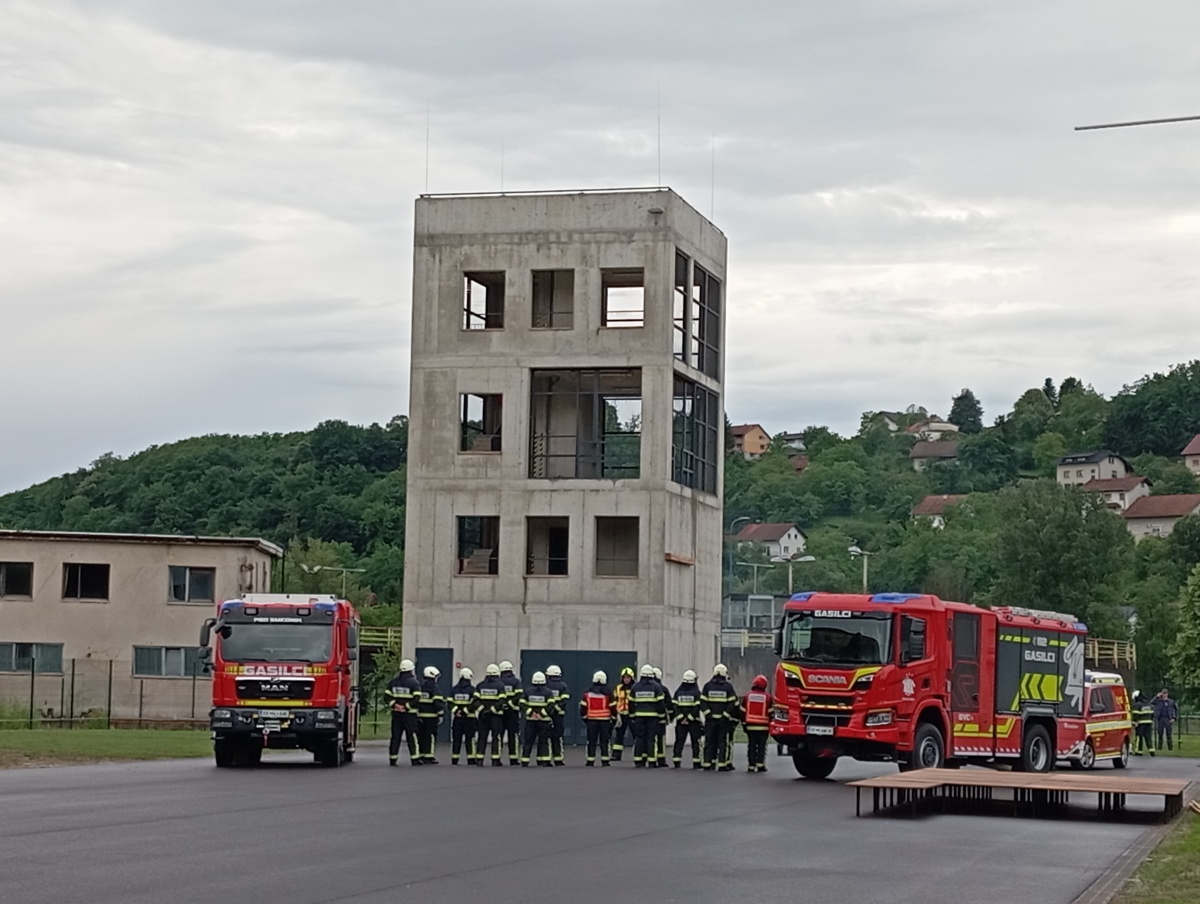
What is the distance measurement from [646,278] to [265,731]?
822 inches

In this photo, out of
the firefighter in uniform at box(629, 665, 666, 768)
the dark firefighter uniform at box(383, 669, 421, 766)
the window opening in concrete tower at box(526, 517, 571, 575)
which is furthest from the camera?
the window opening in concrete tower at box(526, 517, 571, 575)

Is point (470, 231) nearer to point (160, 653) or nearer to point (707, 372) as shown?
point (707, 372)

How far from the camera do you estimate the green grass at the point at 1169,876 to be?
14.9 m

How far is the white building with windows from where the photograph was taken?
63312 mm

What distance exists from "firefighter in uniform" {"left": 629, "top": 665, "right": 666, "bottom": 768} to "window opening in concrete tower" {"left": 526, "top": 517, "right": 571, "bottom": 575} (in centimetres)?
1611

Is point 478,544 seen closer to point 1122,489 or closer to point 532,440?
point 532,440

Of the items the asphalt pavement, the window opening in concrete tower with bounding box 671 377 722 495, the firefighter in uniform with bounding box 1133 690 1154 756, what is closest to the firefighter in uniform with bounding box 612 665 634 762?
the asphalt pavement

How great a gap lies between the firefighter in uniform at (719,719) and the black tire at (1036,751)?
197 inches

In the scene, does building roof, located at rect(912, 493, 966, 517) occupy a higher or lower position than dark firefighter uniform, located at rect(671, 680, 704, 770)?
higher

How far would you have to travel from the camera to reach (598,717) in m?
34.3

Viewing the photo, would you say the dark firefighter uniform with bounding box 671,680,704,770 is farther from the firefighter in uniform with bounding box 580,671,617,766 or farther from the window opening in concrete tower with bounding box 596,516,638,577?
the window opening in concrete tower with bounding box 596,516,638,577

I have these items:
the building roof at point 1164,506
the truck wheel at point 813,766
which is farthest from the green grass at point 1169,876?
the building roof at point 1164,506

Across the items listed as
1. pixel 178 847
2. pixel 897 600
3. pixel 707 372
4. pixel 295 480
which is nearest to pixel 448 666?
pixel 707 372

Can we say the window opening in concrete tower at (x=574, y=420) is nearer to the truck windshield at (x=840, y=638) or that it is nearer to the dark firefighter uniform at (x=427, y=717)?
the dark firefighter uniform at (x=427, y=717)
